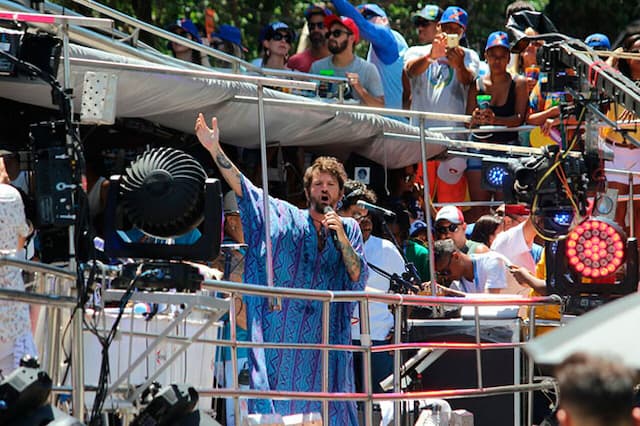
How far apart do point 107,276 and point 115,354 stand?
67cm

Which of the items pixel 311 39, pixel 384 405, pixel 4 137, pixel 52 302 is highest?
pixel 311 39

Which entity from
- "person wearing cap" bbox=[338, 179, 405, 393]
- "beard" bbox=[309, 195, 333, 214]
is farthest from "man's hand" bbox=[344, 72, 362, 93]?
"beard" bbox=[309, 195, 333, 214]

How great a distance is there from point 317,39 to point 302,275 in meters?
4.39

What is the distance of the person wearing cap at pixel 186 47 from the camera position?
10.9m

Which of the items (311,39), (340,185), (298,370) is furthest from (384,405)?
(311,39)

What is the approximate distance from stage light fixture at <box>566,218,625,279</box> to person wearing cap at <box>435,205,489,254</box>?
8.49ft

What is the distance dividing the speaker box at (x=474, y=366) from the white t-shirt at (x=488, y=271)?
1291mm

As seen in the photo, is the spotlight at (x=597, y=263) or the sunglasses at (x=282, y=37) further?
the sunglasses at (x=282, y=37)

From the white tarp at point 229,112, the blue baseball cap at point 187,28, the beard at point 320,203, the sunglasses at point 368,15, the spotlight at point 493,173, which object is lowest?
the beard at point 320,203

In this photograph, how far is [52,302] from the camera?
514 centimetres

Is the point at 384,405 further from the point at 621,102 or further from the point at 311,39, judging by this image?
the point at 311,39

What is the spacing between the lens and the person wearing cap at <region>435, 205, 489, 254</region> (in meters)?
9.84

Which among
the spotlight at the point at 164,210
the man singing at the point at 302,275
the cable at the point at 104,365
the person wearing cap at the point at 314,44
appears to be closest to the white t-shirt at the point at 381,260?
the man singing at the point at 302,275

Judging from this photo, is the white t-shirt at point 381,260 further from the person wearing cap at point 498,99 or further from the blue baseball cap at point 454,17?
the blue baseball cap at point 454,17
